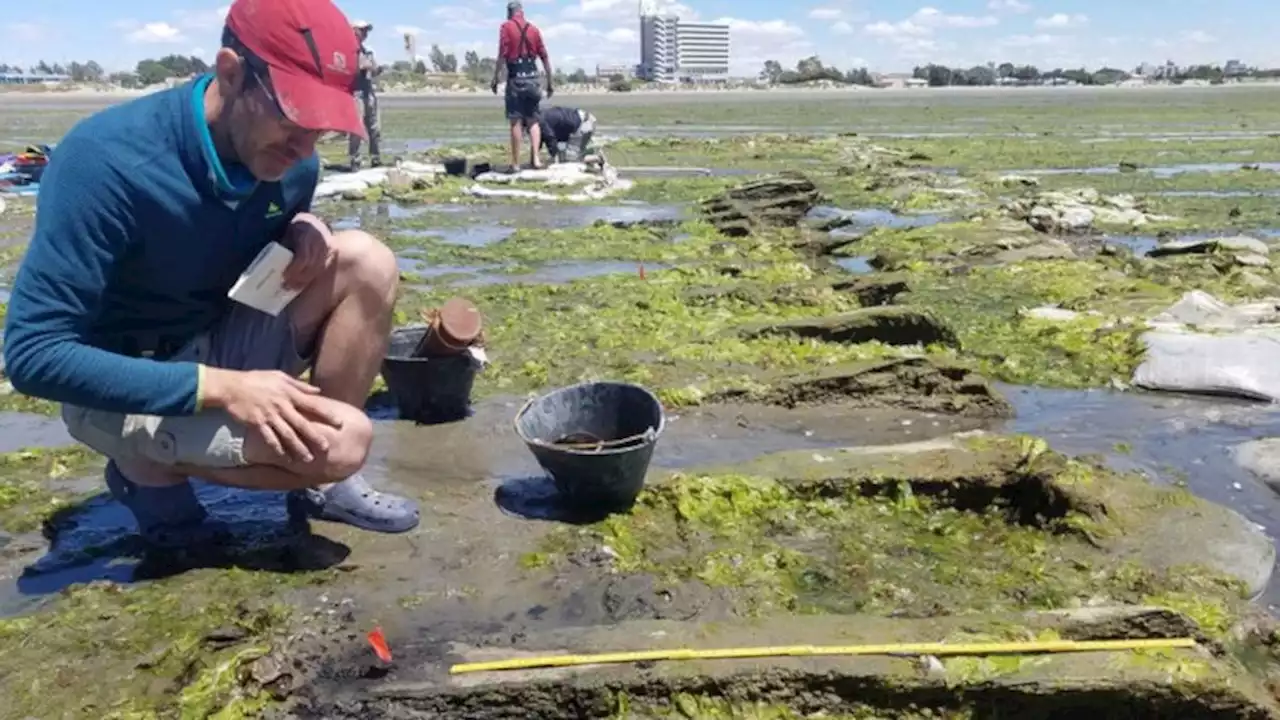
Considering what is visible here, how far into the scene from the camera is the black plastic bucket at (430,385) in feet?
15.3

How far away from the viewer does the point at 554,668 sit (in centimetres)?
249

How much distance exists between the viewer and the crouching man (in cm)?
264

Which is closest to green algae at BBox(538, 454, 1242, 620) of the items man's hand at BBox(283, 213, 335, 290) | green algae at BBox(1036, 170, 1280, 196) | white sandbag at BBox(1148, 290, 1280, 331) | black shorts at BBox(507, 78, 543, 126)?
man's hand at BBox(283, 213, 335, 290)

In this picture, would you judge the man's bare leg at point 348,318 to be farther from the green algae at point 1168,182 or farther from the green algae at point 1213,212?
the green algae at point 1168,182

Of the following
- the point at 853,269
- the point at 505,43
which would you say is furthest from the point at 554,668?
the point at 505,43

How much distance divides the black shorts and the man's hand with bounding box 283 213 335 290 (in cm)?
1076

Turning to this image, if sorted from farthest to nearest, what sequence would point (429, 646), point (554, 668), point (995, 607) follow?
point (995, 607) < point (429, 646) < point (554, 668)

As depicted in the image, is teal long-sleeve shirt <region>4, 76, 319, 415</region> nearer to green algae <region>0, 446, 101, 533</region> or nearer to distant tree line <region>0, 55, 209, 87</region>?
green algae <region>0, 446, 101, 533</region>

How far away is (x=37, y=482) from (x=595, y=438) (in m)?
2.38

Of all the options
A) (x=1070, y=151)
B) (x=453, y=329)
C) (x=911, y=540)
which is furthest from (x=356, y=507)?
(x=1070, y=151)

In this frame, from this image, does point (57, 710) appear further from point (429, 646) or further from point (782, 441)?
point (782, 441)

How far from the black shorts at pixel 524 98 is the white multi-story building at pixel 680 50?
119m

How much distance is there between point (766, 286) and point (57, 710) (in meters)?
5.71

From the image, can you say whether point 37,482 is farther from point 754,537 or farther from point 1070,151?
point 1070,151
